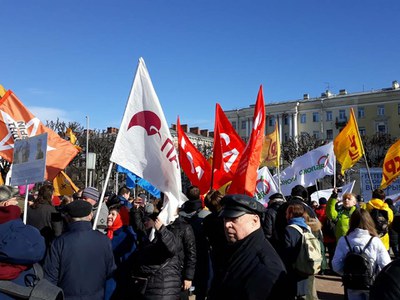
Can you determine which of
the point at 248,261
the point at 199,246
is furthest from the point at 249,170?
the point at 248,261

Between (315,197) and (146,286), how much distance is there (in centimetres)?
1124

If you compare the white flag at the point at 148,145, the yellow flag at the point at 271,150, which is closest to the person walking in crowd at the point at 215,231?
the white flag at the point at 148,145

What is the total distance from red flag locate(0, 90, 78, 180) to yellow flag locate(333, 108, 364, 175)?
8.57 meters

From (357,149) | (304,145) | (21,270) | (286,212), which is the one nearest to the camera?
(21,270)

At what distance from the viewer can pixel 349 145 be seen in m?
13.6

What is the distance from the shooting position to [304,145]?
192 feet

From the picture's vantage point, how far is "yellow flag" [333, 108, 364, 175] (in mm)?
13312

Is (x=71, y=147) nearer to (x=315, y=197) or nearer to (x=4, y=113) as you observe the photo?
(x=4, y=113)

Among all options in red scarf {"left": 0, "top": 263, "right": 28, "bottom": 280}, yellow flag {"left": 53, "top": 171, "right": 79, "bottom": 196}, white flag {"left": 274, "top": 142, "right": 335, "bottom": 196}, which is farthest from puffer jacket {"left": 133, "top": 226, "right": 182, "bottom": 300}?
white flag {"left": 274, "top": 142, "right": 335, "bottom": 196}

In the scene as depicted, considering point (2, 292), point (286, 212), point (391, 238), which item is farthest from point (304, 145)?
point (2, 292)

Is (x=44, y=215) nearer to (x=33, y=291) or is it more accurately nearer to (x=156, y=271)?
(x=156, y=271)

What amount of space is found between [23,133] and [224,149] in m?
3.97

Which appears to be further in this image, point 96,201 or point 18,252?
point 96,201

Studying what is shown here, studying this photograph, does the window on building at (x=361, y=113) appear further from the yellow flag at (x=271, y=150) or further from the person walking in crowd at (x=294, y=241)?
the person walking in crowd at (x=294, y=241)
